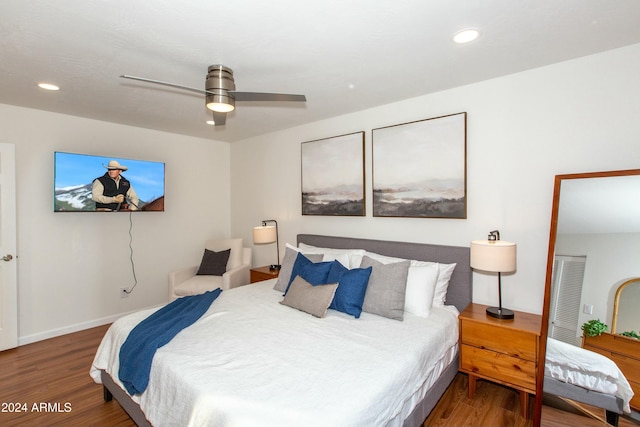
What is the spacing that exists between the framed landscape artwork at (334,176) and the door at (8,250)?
306 centimetres

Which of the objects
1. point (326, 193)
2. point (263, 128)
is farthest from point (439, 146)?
point (263, 128)

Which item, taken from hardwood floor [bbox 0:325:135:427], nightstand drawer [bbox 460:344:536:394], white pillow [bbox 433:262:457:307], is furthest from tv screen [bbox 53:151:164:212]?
nightstand drawer [bbox 460:344:536:394]

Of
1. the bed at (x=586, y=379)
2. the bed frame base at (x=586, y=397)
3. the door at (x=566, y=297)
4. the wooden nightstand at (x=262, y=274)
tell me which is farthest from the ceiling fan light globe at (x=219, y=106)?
the bed frame base at (x=586, y=397)

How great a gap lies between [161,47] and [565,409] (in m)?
3.60

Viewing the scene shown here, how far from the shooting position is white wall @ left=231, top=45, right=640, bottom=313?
2.13 m

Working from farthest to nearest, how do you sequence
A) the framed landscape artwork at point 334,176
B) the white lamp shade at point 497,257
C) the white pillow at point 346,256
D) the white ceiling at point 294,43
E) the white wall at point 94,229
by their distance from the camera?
the framed landscape artwork at point 334,176 → the white wall at point 94,229 → the white pillow at point 346,256 → the white lamp shade at point 497,257 → the white ceiling at point 294,43

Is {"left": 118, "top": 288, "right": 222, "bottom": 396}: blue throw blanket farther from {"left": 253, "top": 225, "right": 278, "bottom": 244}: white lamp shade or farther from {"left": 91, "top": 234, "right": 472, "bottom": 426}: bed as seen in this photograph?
{"left": 253, "top": 225, "right": 278, "bottom": 244}: white lamp shade

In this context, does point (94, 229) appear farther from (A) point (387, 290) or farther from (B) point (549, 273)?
(B) point (549, 273)

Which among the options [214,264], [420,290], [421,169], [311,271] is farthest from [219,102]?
[214,264]

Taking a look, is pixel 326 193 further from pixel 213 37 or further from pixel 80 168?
pixel 80 168

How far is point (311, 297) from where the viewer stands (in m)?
2.46

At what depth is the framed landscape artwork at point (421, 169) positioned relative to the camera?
2.79m

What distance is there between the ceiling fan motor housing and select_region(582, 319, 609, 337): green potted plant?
2801mm

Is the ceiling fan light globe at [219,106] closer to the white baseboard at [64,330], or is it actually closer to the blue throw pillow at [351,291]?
the blue throw pillow at [351,291]
